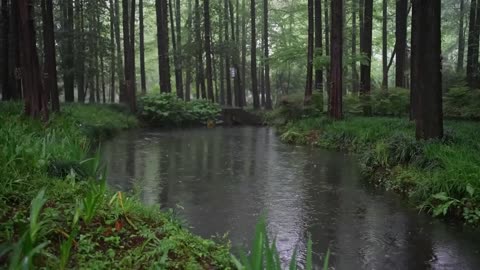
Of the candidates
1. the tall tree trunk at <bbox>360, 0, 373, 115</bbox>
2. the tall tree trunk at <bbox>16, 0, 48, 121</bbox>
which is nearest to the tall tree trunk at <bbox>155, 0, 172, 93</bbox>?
the tall tree trunk at <bbox>360, 0, 373, 115</bbox>

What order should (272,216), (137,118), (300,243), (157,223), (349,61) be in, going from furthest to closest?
(137,118), (349,61), (272,216), (300,243), (157,223)

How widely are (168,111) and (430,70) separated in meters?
15.5

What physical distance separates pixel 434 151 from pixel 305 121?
369 inches

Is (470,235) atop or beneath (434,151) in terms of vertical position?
beneath

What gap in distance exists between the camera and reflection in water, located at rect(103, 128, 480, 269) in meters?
5.00

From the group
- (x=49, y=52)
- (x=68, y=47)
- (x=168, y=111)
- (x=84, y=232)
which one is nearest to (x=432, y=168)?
(x=84, y=232)

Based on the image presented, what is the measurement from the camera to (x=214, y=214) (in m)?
6.32

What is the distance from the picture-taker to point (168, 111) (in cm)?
2214

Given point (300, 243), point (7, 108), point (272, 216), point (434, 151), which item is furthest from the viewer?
point (7, 108)

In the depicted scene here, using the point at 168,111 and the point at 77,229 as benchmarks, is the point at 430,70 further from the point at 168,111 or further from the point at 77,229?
the point at 168,111

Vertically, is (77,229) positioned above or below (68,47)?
below

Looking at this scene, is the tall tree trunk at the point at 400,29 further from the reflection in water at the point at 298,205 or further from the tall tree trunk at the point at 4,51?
the tall tree trunk at the point at 4,51

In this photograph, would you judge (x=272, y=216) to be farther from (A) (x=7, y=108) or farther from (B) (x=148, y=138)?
(B) (x=148, y=138)

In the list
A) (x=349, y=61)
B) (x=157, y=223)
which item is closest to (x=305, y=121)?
(x=349, y=61)
